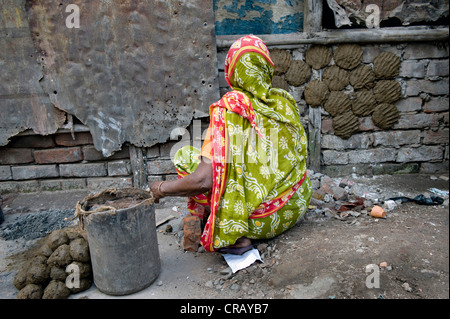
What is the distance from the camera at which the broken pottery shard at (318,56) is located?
11.6ft

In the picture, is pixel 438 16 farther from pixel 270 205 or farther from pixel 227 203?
pixel 227 203

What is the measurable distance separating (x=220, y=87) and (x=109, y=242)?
2.21 m

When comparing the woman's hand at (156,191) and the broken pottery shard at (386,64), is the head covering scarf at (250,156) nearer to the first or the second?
the woman's hand at (156,191)

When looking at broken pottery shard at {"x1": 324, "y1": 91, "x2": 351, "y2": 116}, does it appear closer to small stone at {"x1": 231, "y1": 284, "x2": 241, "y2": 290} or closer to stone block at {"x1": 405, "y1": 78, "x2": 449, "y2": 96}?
stone block at {"x1": 405, "y1": 78, "x2": 449, "y2": 96}

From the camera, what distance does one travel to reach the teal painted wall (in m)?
3.63

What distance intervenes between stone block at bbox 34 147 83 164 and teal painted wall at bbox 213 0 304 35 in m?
2.17

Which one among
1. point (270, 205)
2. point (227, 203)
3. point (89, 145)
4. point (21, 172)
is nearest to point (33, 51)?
point (89, 145)

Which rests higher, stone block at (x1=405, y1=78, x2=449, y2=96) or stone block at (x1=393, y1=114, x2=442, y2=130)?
stone block at (x1=405, y1=78, x2=449, y2=96)

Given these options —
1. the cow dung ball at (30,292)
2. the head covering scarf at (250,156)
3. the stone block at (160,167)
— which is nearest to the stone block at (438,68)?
the head covering scarf at (250,156)

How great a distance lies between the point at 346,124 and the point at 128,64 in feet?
8.38

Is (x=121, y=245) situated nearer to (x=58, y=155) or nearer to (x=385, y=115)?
(x=58, y=155)

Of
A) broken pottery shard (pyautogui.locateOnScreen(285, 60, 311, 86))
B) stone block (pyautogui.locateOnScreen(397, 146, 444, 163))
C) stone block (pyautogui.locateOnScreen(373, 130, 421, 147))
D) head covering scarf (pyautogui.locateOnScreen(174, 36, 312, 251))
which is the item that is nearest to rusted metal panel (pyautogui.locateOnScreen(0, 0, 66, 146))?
head covering scarf (pyautogui.locateOnScreen(174, 36, 312, 251))

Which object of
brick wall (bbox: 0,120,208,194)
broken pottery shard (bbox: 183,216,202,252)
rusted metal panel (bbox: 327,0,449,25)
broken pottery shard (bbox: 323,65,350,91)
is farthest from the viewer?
brick wall (bbox: 0,120,208,194)

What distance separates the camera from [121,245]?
1.97 metres
